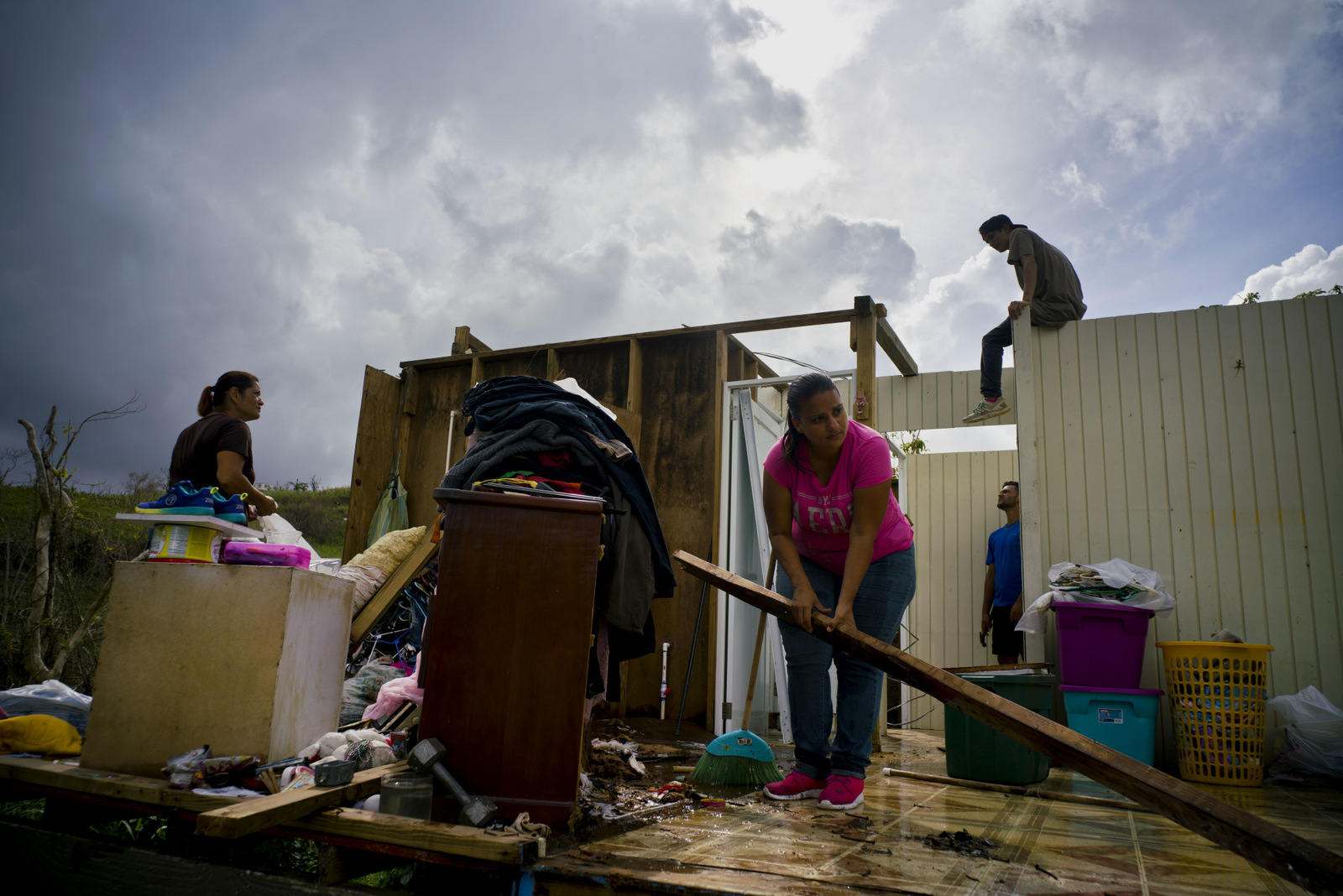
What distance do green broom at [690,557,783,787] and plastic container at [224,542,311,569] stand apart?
5.39ft

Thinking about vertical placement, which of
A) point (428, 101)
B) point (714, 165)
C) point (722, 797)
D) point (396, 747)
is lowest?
point (722, 797)

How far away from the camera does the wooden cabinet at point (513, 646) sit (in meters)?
1.67

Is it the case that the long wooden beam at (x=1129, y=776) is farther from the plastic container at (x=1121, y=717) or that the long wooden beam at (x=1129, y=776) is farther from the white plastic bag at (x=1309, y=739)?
the white plastic bag at (x=1309, y=739)

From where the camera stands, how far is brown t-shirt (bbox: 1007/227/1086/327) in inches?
168

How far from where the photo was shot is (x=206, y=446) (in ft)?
8.07

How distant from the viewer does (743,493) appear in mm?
4949

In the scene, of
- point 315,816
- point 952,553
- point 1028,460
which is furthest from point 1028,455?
point 315,816

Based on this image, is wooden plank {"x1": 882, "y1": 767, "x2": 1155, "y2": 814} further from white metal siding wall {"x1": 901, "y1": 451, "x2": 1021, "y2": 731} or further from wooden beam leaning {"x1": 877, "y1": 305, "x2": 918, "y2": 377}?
white metal siding wall {"x1": 901, "y1": 451, "x2": 1021, "y2": 731}

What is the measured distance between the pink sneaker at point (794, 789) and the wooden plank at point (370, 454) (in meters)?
4.08

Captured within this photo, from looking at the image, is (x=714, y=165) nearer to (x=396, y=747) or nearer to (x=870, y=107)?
(x=870, y=107)

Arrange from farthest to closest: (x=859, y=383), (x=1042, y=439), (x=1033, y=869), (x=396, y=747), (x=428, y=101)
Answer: (x=428, y=101), (x=859, y=383), (x=1042, y=439), (x=396, y=747), (x=1033, y=869)

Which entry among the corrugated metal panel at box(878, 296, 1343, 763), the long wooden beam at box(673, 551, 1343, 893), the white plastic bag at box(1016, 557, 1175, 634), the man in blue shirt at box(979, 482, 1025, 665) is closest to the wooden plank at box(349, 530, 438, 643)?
the long wooden beam at box(673, 551, 1343, 893)

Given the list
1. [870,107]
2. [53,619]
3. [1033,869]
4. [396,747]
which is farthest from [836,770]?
[53,619]

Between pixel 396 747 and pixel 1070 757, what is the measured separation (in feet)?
5.99
